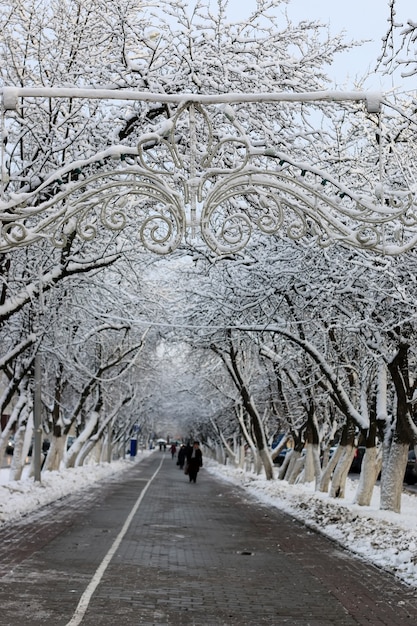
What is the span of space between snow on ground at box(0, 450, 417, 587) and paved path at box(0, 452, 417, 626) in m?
0.33

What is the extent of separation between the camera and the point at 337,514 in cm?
1892

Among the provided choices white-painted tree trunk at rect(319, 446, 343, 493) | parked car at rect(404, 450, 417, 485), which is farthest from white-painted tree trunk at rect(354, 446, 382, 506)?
parked car at rect(404, 450, 417, 485)

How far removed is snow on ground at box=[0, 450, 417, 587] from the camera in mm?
12938

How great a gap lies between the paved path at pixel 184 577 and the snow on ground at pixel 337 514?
1.08 ft

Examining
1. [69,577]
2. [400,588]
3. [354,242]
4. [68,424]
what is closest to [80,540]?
[69,577]

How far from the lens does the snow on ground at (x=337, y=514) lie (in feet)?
42.4

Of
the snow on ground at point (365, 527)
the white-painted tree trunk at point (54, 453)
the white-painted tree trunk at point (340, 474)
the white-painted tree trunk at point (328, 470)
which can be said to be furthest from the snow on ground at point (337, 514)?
→ the white-painted tree trunk at point (328, 470)

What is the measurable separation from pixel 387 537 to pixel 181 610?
20.4ft

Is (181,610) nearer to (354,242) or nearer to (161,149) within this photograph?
(354,242)

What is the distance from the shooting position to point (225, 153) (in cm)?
1254

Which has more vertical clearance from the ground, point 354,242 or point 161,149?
point 161,149

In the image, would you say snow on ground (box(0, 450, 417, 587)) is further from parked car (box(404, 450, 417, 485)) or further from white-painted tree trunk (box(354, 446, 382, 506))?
parked car (box(404, 450, 417, 485))

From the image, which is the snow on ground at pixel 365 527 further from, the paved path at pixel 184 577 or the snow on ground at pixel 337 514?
the paved path at pixel 184 577

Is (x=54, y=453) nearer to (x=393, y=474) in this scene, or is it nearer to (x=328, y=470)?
(x=328, y=470)
